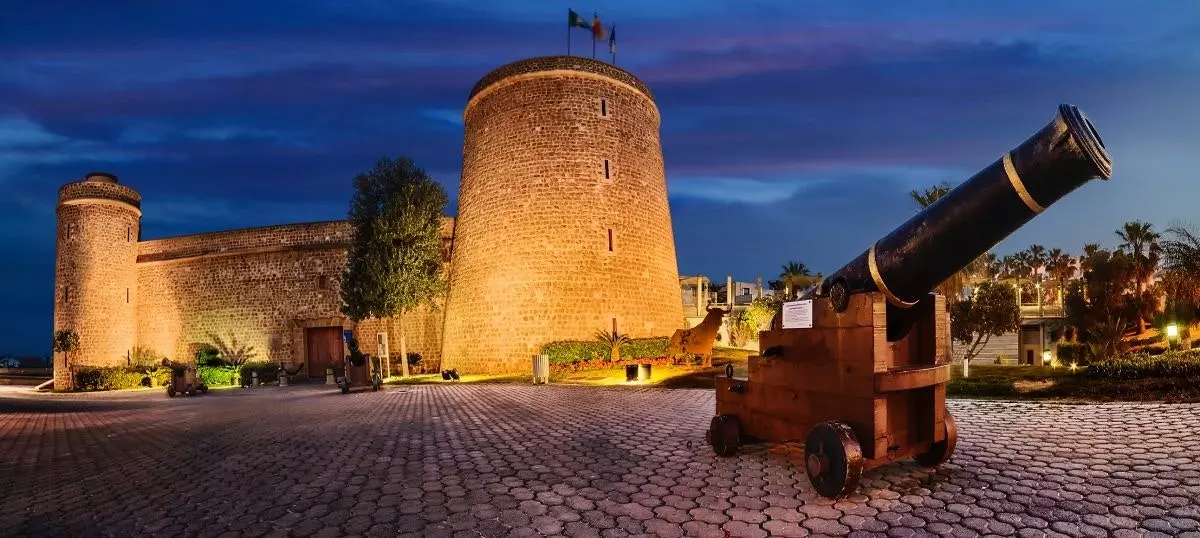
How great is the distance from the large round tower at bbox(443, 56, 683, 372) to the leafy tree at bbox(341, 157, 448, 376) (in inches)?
55.8

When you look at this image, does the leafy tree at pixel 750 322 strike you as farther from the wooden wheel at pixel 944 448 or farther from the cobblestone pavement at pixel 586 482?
the wooden wheel at pixel 944 448

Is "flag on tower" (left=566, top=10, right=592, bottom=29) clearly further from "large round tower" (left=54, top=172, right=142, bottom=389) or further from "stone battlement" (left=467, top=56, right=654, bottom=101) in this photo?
"large round tower" (left=54, top=172, right=142, bottom=389)

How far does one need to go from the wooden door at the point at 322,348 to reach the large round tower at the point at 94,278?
10.1 metres

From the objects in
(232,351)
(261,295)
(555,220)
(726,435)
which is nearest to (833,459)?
(726,435)

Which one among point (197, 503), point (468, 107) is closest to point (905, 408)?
point (197, 503)

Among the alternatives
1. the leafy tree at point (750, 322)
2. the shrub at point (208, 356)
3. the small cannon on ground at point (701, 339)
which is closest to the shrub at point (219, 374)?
the shrub at point (208, 356)

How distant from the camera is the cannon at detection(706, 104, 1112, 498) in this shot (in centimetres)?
315

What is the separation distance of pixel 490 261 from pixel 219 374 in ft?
39.1

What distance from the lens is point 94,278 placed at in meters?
24.7

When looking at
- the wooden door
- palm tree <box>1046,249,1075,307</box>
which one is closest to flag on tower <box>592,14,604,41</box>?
the wooden door

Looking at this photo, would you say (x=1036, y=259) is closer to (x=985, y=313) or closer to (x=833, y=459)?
(x=985, y=313)

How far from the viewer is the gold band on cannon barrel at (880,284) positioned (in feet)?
12.8

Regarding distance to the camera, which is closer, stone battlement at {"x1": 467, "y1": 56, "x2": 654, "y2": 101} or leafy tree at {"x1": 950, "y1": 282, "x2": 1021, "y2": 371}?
stone battlement at {"x1": 467, "y1": 56, "x2": 654, "y2": 101}

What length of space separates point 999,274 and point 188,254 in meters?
58.7
